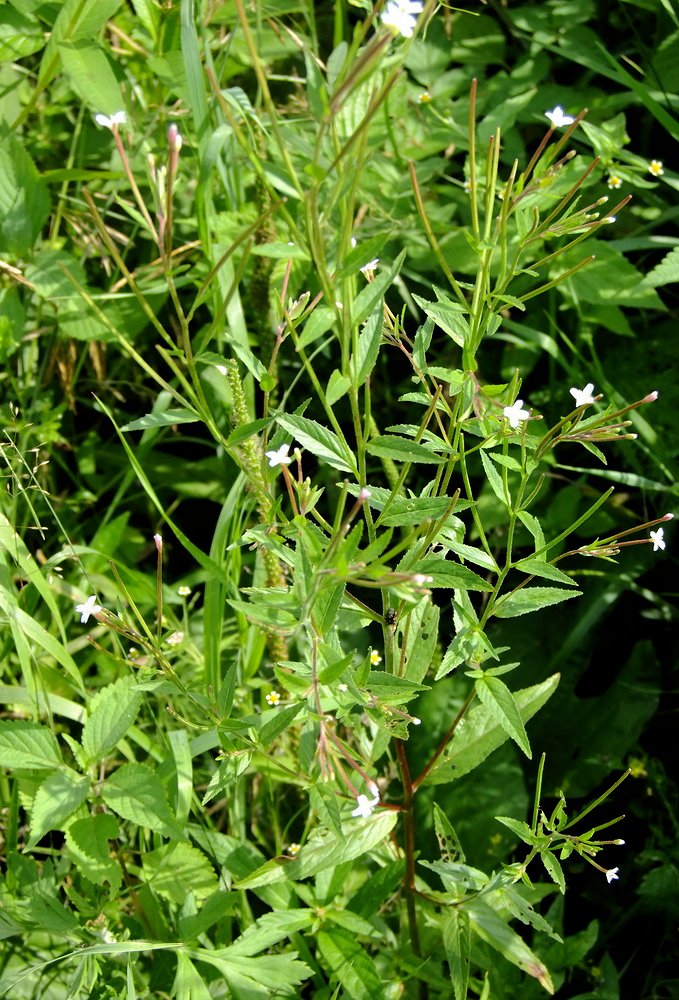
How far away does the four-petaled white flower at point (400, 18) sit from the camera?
2.74ft

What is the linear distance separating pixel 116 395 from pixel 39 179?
1.59 ft

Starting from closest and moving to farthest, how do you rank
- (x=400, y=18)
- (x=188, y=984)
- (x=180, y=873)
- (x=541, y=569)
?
(x=400, y=18) < (x=541, y=569) < (x=188, y=984) < (x=180, y=873)

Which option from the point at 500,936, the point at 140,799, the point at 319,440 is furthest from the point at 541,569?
the point at 140,799

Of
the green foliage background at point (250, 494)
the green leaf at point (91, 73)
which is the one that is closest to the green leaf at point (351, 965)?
the green foliage background at point (250, 494)

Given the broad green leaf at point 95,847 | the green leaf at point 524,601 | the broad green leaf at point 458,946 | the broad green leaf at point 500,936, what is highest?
the green leaf at point 524,601

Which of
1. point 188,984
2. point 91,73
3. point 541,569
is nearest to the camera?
point 541,569

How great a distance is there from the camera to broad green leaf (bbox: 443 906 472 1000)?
1.34 metres

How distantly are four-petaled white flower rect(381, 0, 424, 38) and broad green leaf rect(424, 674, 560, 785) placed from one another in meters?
1.00

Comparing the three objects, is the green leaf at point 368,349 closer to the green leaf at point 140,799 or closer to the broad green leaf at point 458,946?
the green leaf at point 140,799

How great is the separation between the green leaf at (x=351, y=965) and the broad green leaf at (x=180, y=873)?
0.23m

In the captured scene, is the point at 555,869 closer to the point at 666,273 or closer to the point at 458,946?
the point at 458,946

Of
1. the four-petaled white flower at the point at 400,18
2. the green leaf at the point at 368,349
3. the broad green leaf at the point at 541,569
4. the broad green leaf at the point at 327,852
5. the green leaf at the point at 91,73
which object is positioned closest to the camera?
the four-petaled white flower at the point at 400,18

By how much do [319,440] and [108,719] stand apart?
2.06 ft

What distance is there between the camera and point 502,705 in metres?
1.22
